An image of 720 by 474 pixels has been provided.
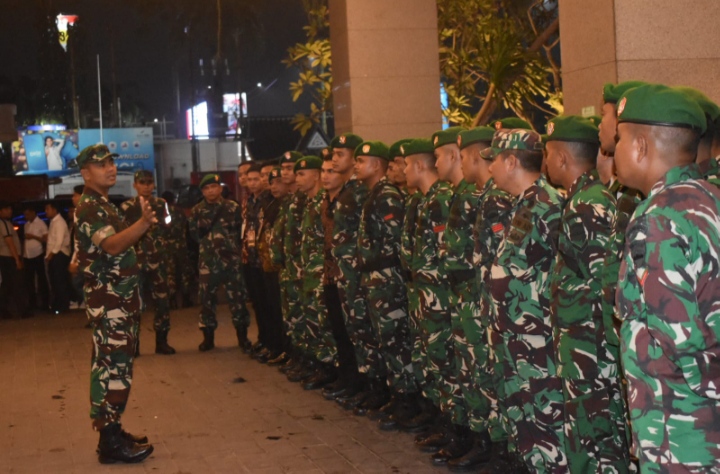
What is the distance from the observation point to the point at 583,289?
4.44m

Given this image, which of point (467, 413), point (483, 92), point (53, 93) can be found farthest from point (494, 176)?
point (53, 93)

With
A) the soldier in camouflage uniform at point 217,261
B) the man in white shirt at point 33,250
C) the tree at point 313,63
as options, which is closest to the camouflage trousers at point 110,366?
the soldier in camouflage uniform at point 217,261

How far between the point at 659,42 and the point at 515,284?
2.19m

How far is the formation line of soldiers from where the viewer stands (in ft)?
9.13

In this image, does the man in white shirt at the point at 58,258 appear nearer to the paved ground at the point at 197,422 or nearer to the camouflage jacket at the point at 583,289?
the paved ground at the point at 197,422

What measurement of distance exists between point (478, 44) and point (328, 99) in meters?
2.00

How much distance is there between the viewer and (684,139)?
3.01 m

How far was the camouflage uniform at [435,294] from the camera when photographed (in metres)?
6.41

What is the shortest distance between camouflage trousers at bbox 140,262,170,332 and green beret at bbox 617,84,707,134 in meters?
9.22

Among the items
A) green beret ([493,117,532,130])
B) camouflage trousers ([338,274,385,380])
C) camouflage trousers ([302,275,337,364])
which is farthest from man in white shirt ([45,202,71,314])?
green beret ([493,117,532,130])

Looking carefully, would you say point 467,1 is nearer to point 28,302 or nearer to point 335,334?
point 335,334

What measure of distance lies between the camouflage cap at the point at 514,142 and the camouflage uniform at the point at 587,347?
2.56 ft

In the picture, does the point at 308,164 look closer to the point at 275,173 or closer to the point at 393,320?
the point at 275,173

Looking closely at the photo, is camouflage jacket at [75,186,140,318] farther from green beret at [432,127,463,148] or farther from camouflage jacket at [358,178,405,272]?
green beret at [432,127,463,148]
